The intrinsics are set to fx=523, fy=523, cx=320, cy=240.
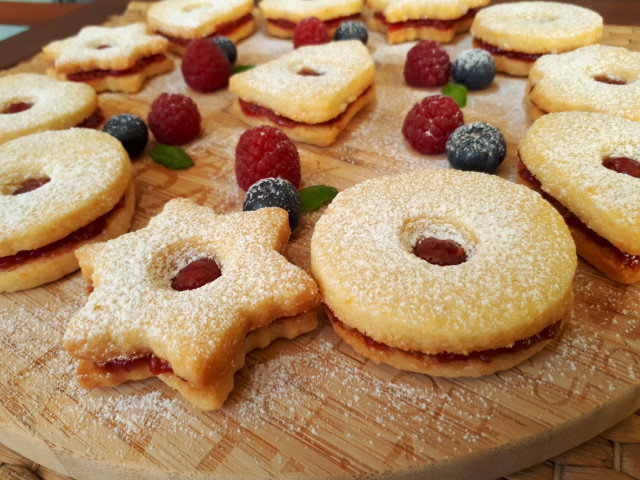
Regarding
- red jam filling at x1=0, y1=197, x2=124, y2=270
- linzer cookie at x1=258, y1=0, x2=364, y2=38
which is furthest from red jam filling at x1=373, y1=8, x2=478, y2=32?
red jam filling at x1=0, y1=197, x2=124, y2=270

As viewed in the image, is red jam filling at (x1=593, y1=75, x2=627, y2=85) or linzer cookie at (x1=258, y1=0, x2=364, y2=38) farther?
linzer cookie at (x1=258, y1=0, x2=364, y2=38)

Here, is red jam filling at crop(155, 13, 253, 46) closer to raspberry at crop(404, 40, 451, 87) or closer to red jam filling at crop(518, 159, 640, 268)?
raspberry at crop(404, 40, 451, 87)

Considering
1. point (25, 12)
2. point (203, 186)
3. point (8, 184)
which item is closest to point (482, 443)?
point (203, 186)

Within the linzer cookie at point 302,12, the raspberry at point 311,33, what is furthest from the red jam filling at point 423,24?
the raspberry at point 311,33

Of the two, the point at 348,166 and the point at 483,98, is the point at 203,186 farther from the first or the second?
the point at 483,98

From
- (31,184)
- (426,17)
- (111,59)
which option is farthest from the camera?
(426,17)

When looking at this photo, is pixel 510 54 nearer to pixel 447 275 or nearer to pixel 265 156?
pixel 265 156

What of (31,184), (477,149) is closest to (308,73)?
(477,149)
